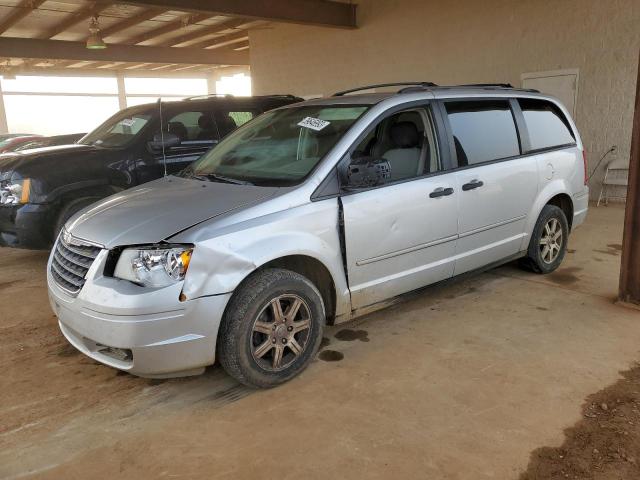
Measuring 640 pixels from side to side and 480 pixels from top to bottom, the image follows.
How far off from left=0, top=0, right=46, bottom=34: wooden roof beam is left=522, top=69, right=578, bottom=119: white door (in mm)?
10139

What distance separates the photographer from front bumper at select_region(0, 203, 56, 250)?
5301mm

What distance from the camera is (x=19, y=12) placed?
40.5 feet

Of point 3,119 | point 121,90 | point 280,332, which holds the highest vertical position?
point 121,90

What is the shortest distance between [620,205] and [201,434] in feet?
26.9

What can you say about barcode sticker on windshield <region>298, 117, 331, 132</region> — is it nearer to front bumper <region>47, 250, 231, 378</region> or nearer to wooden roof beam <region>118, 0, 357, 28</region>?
front bumper <region>47, 250, 231, 378</region>

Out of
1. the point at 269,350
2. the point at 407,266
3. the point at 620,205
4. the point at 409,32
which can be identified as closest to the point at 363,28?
the point at 409,32

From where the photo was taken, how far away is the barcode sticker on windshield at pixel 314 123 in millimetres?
3711

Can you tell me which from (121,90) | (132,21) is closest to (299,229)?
(132,21)

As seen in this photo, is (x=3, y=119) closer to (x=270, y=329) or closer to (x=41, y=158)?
(x=41, y=158)

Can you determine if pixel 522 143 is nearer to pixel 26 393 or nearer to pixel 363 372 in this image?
pixel 363 372

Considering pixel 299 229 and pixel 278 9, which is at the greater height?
pixel 278 9

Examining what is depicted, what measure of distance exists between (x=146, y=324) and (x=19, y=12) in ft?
42.1

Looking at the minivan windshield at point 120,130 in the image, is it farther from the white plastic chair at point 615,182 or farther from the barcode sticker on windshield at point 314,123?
the white plastic chair at point 615,182

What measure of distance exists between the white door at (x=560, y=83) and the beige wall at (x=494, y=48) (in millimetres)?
96
